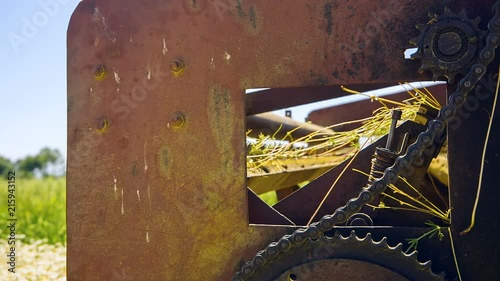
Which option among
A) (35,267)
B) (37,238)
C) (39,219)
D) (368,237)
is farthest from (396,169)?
(39,219)

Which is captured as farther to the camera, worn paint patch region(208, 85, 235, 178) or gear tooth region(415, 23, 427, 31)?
worn paint patch region(208, 85, 235, 178)

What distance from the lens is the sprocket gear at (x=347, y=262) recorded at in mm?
2385

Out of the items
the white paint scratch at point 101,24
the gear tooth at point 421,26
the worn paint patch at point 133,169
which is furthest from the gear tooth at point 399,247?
the white paint scratch at point 101,24

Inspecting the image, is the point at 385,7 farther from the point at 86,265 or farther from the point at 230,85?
the point at 86,265

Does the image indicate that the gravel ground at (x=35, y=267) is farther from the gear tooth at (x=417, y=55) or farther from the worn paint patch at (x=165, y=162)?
the gear tooth at (x=417, y=55)

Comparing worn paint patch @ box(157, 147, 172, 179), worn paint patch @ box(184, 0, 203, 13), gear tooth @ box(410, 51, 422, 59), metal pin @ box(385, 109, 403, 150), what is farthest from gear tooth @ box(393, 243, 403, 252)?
worn paint patch @ box(184, 0, 203, 13)

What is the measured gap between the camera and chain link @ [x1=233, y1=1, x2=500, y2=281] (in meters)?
2.31

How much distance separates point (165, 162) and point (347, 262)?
0.87m

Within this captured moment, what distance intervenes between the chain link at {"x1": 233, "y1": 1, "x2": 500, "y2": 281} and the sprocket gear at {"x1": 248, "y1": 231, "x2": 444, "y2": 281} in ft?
0.16

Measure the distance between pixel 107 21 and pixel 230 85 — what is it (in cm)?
63

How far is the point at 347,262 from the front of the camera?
7.95 feet

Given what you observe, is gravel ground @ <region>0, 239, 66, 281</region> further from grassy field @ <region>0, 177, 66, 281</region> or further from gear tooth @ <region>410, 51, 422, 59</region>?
gear tooth @ <region>410, 51, 422, 59</region>

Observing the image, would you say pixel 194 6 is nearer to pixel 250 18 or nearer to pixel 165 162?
pixel 250 18

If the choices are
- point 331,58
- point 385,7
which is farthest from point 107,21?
point 385,7
